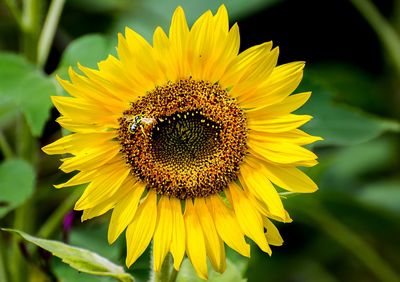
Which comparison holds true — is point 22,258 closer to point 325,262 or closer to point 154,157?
point 154,157

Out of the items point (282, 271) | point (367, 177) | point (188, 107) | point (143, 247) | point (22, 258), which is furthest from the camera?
point (367, 177)

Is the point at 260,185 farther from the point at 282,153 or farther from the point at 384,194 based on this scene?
the point at 384,194

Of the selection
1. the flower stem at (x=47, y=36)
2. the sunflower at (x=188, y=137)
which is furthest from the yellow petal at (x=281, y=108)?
the flower stem at (x=47, y=36)

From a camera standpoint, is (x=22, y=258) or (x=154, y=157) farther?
(x=22, y=258)

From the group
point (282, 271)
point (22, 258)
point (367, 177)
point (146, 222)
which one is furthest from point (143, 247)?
point (367, 177)

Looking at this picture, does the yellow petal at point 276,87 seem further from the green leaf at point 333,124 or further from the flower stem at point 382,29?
the flower stem at point 382,29

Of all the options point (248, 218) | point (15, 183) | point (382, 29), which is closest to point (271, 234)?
point (248, 218)

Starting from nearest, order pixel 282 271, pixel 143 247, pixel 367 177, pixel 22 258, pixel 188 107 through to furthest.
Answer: pixel 143 247 → pixel 188 107 → pixel 22 258 → pixel 282 271 → pixel 367 177

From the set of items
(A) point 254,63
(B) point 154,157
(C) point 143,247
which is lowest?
(C) point 143,247

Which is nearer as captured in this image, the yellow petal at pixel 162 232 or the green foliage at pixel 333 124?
the yellow petal at pixel 162 232
